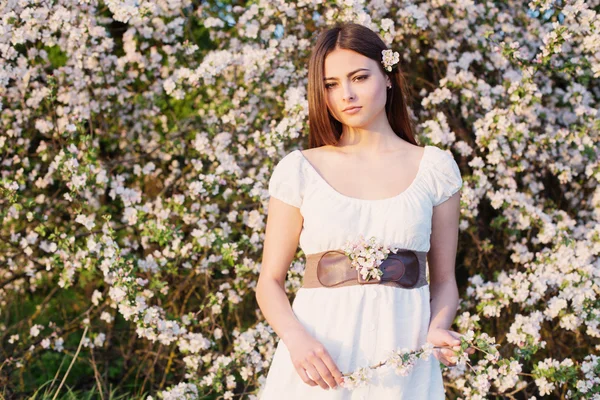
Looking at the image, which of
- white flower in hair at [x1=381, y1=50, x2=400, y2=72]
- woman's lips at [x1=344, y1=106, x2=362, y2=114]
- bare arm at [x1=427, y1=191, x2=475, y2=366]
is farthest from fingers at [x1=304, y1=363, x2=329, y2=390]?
white flower in hair at [x1=381, y1=50, x2=400, y2=72]

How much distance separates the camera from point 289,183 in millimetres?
1861

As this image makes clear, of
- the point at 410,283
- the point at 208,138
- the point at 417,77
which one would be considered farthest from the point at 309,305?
the point at 417,77

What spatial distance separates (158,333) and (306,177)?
137cm

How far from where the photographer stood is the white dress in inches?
69.0

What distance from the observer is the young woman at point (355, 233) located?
1752 millimetres

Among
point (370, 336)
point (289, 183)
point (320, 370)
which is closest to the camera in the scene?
point (320, 370)

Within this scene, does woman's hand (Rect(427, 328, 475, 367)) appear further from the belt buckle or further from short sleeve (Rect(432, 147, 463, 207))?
short sleeve (Rect(432, 147, 463, 207))

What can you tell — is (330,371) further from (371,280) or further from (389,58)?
(389,58)

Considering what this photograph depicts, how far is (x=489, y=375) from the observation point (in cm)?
206

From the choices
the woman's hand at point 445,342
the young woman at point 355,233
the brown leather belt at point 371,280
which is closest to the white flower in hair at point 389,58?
the young woman at point 355,233

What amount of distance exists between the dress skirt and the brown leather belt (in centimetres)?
2

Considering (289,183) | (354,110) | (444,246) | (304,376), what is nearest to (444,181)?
(444,246)

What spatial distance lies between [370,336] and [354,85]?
633mm

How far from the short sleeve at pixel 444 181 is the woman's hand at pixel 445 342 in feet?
1.18
